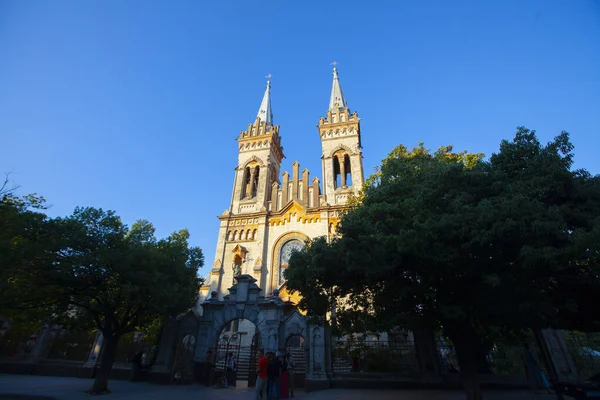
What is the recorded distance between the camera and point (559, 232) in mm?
6871

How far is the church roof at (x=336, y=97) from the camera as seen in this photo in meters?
35.3

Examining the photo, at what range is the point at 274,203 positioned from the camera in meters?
28.8

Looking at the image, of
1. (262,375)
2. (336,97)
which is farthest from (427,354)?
(336,97)

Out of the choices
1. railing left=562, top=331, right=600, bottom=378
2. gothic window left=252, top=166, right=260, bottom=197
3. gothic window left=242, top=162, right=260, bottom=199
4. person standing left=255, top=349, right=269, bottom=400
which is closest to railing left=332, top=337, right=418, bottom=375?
person standing left=255, top=349, right=269, bottom=400

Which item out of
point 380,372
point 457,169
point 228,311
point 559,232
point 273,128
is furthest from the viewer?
point 273,128

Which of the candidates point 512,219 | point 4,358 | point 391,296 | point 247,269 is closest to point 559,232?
point 512,219

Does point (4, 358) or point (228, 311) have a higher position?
point (228, 311)

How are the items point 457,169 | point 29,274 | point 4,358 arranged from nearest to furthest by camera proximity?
point 457,169
point 29,274
point 4,358

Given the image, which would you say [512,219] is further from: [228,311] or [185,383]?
[185,383]

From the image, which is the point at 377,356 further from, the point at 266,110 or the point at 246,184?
the point at 266,110

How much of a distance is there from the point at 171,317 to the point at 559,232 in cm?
1477

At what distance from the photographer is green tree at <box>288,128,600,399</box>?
716cm

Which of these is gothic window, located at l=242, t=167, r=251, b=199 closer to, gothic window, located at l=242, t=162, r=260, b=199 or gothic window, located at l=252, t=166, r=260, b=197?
gothic window, located at l=242, t=162, r=260, b=199

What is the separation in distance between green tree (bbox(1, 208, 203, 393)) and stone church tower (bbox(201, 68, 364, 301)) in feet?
38.3
